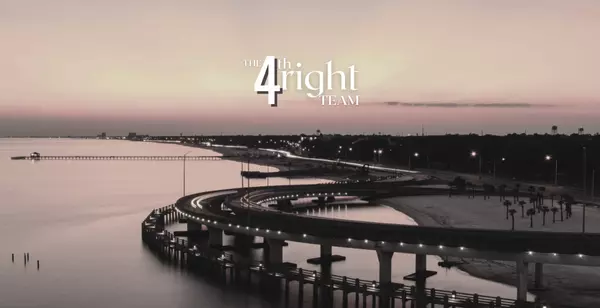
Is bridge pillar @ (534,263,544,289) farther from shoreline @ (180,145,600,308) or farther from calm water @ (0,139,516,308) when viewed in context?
calm water @ (0,139,516,308)

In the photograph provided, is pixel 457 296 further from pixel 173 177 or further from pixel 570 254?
pixel 173 177

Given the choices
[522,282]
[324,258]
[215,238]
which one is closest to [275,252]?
[324,258]

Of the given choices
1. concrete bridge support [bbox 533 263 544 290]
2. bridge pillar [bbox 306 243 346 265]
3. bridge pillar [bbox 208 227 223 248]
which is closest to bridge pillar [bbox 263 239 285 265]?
bridge pillar [bbox 306 243 346 265]

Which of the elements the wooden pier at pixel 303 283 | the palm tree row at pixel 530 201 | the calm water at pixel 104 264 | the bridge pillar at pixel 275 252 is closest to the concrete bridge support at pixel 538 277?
the calm water at pixel 104 264

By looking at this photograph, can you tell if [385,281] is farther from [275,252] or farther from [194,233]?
[194,233]

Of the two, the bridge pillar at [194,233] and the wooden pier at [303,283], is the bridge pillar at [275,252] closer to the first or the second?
the wooden pier at [303,283]
